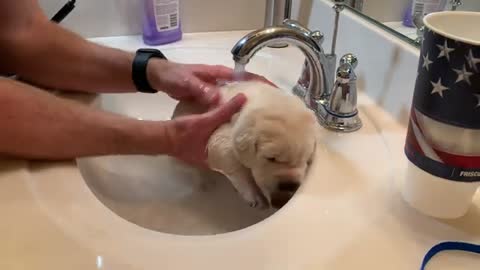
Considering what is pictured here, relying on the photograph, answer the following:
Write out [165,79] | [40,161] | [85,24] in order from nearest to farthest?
[40,161]
[165,79]
[85,24]

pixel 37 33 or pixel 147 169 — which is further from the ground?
pixel 37 33

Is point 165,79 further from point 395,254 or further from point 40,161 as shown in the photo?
point 395,254

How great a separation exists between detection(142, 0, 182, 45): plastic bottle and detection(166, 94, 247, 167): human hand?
38 cm

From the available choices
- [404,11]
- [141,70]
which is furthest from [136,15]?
[404,11]

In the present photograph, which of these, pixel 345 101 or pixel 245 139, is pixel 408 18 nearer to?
pixel 345 101

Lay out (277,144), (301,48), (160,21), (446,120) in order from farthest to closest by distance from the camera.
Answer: (160,21) → (301,48) → (277,144) → (446,120)

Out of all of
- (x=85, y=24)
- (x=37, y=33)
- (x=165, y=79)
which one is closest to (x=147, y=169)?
(x=165, y=79)

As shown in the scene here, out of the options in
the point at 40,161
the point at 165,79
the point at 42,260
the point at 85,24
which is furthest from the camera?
the point at 85,24

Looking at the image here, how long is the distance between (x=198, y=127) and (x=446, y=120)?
10.8 inches

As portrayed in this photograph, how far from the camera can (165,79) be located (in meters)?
0.70

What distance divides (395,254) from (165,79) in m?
0.39

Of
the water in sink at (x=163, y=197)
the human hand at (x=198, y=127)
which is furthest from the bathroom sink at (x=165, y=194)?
the human hand at (x=198, y=127)

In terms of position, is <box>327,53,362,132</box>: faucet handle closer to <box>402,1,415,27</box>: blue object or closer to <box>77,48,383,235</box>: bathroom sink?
<box>77,48,383,235</box>: bathroom sink

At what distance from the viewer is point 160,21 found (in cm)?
92
